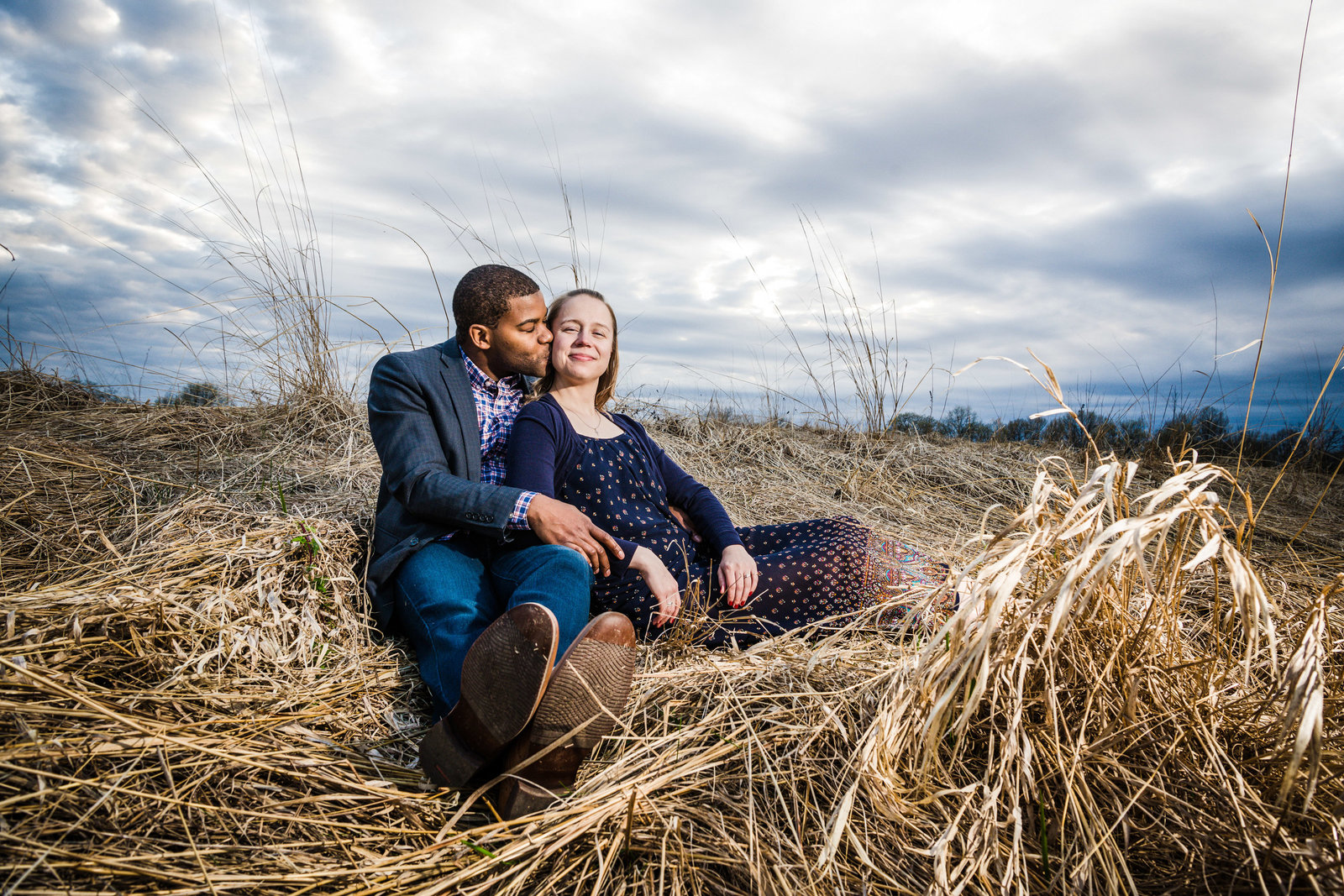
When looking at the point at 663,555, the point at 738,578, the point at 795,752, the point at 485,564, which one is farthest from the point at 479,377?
the point at 795,752

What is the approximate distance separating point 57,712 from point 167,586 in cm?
53

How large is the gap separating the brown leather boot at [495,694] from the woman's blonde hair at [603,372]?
107cm

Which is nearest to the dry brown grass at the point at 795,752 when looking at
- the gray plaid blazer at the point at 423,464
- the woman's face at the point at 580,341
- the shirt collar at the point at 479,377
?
the gray plaid blazer at the point at 423,464

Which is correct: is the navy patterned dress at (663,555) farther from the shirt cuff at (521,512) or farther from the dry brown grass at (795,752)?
the dry brown grass at (795,752)

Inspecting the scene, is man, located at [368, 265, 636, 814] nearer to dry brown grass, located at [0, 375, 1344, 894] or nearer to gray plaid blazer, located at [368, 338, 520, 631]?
gray plaid blazer, located at [368, 338, 520, 631]

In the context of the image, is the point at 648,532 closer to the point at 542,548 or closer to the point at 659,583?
the point at 659,583

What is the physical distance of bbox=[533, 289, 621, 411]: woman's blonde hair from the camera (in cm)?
219

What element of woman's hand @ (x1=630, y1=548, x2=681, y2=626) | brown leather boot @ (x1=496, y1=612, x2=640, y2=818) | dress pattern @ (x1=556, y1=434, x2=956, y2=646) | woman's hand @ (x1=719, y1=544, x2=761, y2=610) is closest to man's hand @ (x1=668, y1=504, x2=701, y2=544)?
dress pattern @ (x1=556, y1=434, x2=956, y2=646)

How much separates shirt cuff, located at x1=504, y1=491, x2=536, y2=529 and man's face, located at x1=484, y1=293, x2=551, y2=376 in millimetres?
576

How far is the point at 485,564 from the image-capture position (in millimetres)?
1885

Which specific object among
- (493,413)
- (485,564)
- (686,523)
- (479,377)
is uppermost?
(479,377)

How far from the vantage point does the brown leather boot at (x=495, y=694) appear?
117 cm

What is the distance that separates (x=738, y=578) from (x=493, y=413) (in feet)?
3.23

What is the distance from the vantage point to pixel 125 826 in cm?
102
